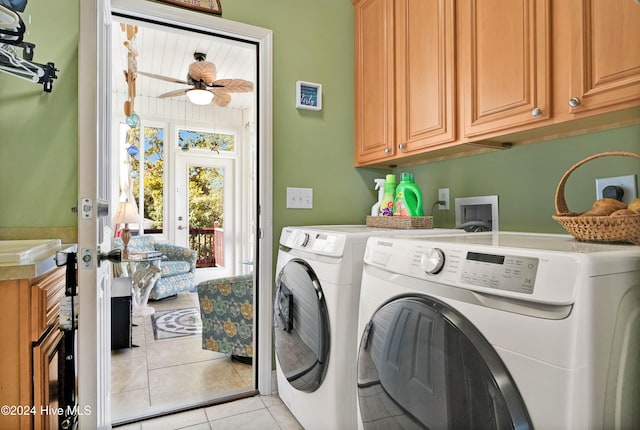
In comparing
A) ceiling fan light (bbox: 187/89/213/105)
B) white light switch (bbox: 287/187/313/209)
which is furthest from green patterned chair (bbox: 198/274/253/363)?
ceiling fan light (bbox: 187/89/213/105)

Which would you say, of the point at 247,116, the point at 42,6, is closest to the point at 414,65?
the point at 42,6

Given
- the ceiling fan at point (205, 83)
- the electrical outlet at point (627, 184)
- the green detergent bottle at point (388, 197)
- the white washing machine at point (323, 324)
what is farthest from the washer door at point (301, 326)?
the ceiling fan at point (205, 83)

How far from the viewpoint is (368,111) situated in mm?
2270

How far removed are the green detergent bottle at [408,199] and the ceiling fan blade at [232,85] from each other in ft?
8.12

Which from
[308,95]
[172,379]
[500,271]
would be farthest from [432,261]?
[172,379]

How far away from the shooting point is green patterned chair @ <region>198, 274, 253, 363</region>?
8.30 feet

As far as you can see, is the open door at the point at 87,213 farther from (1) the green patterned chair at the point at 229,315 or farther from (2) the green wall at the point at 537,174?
(2) the green wall at the point at 537,174

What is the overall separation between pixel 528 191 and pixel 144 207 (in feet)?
16.6

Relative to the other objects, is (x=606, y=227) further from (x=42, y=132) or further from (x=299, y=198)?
(x=42, y=132)

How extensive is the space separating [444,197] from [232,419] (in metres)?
1.64

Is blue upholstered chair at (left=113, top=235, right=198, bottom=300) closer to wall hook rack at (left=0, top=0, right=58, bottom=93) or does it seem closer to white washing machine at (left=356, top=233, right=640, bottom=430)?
wall hook rack at (left=0, top=0, right=58, bottom=93)

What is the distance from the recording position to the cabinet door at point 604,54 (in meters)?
1.06

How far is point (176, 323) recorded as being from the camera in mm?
3623

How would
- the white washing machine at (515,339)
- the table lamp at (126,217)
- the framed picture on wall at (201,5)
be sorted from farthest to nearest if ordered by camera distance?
1. the table lamp at (126,217)
2. the framed picture on wall at (201,5)
3. the white washing machine at (515,339)
